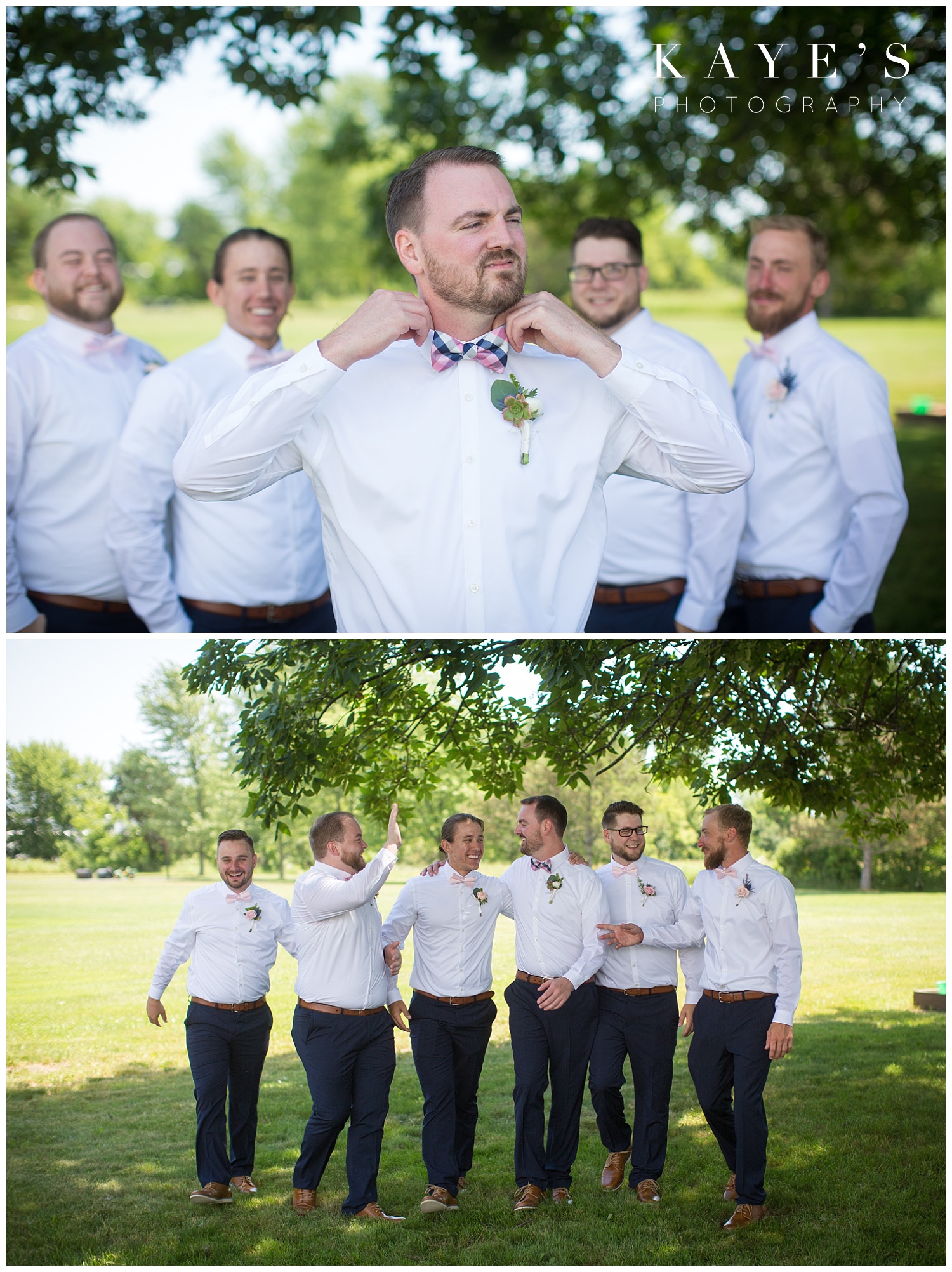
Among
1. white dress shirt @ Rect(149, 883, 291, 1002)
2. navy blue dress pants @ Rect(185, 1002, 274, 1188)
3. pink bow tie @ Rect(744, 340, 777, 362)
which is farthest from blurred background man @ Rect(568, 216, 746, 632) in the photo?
navy blue dress pants @ Rect(185, 1002, 274, 1188)

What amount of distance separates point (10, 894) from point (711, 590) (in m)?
3.12

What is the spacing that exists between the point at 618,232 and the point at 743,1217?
404 centimetres

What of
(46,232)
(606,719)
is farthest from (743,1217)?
(46,232)

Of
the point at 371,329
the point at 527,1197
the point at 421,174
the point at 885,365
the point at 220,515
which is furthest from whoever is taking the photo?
the point at 885,365

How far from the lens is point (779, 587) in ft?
16.2

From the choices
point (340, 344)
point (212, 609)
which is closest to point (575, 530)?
point (340, 344)

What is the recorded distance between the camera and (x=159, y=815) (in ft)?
14.0

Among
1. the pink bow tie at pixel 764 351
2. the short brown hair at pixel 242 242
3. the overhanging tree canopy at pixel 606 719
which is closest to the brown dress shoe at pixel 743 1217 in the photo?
the overhanging tree canopy at pixel 606 719

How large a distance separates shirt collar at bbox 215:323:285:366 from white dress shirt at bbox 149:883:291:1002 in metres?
2.22

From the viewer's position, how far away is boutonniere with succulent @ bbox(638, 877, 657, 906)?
4164 mm

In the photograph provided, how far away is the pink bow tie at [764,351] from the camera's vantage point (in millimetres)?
4902

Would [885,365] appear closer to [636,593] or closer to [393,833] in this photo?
[636,593]

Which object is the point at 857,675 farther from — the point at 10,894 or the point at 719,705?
the point at 10,894

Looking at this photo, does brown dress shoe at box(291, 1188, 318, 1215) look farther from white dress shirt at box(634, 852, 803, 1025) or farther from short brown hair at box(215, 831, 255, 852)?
white dress shirt at box(634, 852, 803, 1025)
